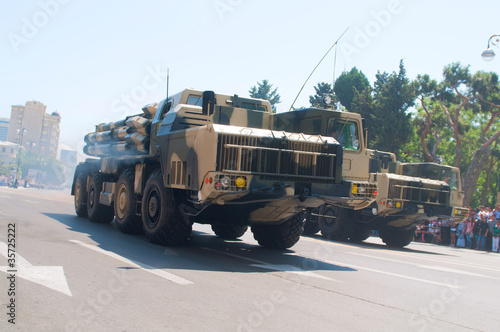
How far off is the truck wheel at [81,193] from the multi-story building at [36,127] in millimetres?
135748

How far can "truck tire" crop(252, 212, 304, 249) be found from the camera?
Answer: 10.8m

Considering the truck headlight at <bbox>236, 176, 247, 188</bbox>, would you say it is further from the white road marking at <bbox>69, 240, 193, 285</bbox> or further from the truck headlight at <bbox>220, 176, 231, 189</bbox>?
the white road marking at <bbox>69, 240, 193, 285</bbox>

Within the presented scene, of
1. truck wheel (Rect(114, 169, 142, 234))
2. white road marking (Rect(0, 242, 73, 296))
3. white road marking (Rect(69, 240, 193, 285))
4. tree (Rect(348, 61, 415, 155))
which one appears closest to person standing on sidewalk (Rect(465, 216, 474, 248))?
truck wheel (Rect(114, 169, 142, 234))

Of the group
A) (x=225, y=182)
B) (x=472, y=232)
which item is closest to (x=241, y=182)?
(x=225, y=182)

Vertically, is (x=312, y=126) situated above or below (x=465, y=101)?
below

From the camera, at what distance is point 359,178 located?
10.2 meters

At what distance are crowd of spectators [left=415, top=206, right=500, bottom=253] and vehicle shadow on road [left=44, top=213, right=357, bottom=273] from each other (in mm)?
10444

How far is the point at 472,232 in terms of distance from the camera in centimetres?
2108

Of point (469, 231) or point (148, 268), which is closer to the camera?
point (148, 268)

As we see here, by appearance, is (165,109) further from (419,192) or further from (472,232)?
(472,232)

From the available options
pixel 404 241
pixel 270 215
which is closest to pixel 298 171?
pixel 270 215

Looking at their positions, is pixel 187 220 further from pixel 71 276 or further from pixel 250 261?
pixel 71 276

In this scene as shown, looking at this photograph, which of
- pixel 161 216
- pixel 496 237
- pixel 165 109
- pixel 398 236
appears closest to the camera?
pixel 161 216

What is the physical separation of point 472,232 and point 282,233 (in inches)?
517
